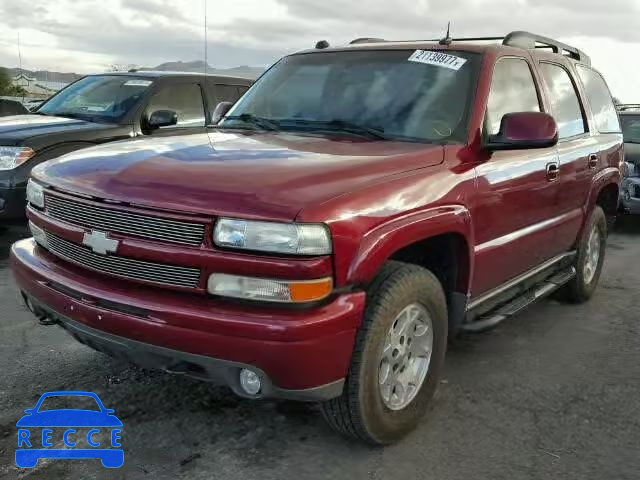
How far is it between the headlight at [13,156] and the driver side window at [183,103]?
142cm

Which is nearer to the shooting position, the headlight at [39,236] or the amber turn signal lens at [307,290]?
the amber turn signal lens at [307,290]

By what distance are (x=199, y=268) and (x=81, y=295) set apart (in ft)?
A: 1.99

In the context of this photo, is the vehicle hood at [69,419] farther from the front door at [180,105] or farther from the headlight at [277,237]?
the front door at [180,105]

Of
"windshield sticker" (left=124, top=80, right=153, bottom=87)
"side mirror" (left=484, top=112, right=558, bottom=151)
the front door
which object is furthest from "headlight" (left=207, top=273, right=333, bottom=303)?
"windshield sticker" (left=124, top=80, right=153, bottom=87)

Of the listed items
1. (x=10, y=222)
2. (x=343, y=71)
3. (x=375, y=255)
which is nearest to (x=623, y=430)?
(x=375, y=255)

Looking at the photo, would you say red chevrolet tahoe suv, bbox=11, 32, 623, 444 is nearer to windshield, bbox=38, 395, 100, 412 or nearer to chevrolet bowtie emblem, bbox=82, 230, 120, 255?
chevrolet bowtie emblem, bbox=82, 230, 120, 255

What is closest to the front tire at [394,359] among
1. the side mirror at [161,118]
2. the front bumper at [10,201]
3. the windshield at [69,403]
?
the windshield at [69,403]

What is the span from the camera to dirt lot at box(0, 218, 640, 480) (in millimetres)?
2797

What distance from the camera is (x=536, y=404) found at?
346cm

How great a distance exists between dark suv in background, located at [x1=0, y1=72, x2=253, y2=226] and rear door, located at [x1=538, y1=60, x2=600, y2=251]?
313 centimetres

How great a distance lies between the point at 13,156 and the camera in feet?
→ 19.2

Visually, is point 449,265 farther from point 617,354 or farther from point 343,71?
point 617,354

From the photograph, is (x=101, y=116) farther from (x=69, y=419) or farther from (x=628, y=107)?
(x=628, y=107)

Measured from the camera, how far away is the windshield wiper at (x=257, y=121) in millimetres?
3818
